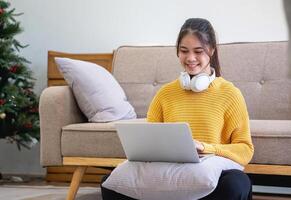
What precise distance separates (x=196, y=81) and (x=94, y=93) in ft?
2.57

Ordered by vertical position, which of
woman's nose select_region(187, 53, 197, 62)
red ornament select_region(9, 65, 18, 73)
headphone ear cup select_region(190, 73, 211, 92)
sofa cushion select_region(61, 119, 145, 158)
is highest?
woman's nose select_region(187, 53, 197, 62)

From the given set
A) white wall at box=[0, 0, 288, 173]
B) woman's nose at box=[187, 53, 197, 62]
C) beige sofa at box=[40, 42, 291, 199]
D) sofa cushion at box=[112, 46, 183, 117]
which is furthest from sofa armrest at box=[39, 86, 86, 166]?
white wall at box=[0, 0, 288, 173]

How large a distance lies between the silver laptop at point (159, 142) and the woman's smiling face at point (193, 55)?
29cm

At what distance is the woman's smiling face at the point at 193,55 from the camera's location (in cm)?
159

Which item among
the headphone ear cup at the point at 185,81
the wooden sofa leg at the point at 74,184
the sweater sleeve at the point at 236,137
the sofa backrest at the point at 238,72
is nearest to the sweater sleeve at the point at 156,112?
the headphone ear cup at the point at 185,81

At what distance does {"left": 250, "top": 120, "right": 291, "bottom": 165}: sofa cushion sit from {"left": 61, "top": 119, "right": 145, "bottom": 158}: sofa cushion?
20.6 inches

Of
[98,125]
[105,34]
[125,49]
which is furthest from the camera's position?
[105,34]

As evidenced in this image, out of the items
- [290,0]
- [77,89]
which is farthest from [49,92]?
[290,0]

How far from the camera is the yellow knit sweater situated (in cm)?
150

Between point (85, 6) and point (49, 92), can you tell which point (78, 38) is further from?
point (49, 92)

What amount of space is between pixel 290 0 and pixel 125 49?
2.44m

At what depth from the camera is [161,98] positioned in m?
1.64

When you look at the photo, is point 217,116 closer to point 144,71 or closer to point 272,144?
point 272,144

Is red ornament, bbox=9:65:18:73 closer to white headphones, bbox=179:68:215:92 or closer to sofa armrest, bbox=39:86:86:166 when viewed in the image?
sofa armrest, bbox=39:86:86:166
